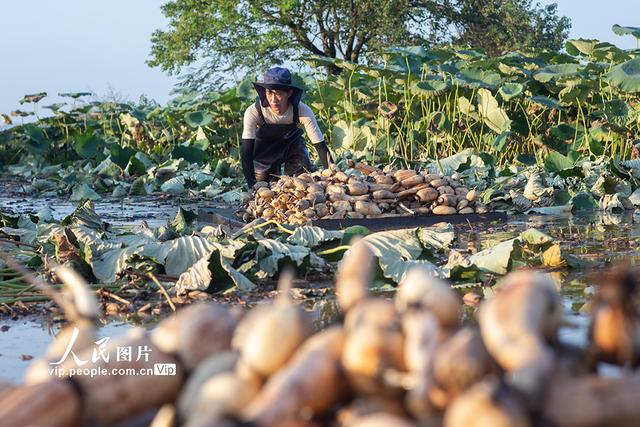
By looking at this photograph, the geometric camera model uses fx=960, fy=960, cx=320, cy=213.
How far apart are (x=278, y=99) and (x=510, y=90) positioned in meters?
3.65

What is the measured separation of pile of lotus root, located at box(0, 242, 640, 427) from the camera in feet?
3.34

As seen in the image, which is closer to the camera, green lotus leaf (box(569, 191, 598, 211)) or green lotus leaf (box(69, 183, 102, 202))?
green lotus leaf (box(569, 191, 598, 211))

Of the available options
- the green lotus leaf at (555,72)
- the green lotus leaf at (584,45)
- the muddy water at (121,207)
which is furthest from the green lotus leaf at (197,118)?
the green lotus leaf at (584,45)

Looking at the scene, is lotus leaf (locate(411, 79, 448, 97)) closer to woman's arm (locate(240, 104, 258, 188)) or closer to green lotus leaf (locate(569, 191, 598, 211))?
woman's arm (locate(240, 104, 258, 188))

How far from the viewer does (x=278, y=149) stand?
9.02m

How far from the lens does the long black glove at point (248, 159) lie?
873 centimetres

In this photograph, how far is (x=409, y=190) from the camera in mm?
7762

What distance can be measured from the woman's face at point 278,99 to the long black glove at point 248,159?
381 millimetres

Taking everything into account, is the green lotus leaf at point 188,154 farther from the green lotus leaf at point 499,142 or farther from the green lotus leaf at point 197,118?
the green lotus leaf at point 499,142

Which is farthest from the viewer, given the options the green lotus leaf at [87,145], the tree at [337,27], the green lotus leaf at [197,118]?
the tree at [337,27]

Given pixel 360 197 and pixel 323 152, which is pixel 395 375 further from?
pixel 323 152

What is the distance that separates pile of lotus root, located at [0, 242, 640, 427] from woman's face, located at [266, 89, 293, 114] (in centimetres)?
729

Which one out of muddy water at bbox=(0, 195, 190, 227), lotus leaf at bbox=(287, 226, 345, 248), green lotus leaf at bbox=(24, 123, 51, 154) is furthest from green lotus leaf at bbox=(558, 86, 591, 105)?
green lotus leaf at bbox=(24, 123, 51, 154)

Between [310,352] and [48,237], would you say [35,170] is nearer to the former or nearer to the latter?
[48,237]
